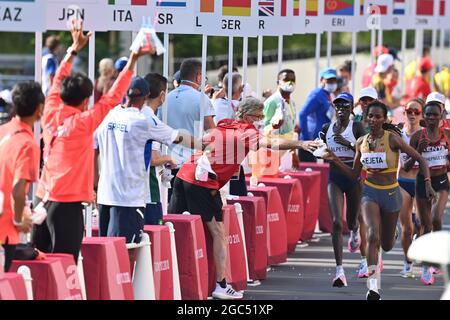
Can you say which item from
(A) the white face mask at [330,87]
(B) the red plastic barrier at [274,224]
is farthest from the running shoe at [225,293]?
(A) the white face mask at [330,87]

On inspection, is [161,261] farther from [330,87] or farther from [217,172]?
[330,87]

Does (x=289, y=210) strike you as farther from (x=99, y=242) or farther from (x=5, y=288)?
(x=5, y=288)

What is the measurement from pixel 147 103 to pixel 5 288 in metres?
4.39

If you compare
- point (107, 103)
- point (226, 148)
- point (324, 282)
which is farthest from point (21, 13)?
point (324, 282)

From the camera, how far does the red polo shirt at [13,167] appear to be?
36.8ft

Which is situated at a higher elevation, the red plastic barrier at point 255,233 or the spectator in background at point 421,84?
the spectator in background at point 421,84

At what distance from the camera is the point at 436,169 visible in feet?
57.7

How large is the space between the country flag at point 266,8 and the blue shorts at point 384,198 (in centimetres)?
261

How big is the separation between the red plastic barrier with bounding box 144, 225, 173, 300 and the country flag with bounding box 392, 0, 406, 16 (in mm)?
14619

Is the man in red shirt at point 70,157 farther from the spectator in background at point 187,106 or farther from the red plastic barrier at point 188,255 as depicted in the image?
the spectator in background at point 187,106

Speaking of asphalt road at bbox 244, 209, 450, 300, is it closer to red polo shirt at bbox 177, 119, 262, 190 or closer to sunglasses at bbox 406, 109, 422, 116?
red polo shirt at bbox 177, 119, 262, 190

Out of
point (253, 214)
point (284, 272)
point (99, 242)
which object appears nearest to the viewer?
point (99, 242)

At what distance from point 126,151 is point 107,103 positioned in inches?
54.6

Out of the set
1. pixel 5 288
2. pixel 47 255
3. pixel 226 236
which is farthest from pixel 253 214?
pixel 5 288
